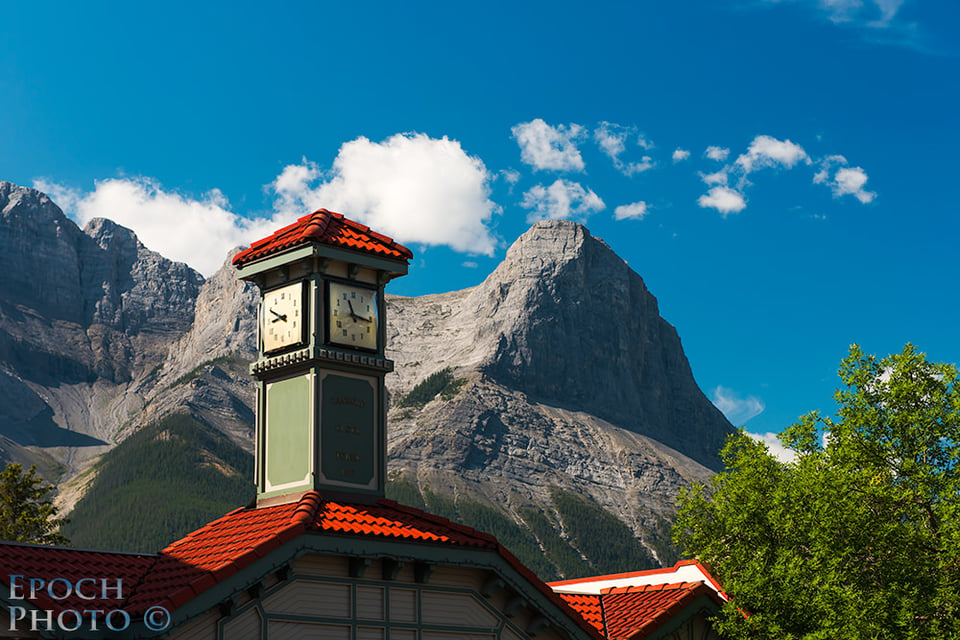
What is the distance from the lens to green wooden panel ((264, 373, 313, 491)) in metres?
20.0

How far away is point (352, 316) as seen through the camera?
20.8 meters

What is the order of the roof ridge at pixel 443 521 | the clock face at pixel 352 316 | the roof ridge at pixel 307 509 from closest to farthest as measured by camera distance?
1. the roof ridge at pixel 307 509
2. the roof ridge at pixel 443 521
3. the clock face at pixel 352 316

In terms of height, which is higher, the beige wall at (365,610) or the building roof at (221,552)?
the building roof at (221,552)

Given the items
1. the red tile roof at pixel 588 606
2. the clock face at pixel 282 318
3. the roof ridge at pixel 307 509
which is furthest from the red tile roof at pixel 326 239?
the red tile roof at pixel 588 606

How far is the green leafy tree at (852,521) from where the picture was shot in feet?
86.8

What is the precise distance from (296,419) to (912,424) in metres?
18.9

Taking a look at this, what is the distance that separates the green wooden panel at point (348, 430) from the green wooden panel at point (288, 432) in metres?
0.31

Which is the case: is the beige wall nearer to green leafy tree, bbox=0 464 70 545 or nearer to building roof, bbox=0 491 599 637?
building roof, bbox=0 491 599 637

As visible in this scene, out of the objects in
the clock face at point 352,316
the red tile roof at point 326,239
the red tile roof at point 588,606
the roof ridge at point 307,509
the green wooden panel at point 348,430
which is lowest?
the red tile roof at point 588,606

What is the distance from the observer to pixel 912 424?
31.4m

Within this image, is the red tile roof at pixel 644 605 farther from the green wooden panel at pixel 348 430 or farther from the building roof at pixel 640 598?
the green wooden panel at pixel 348 430

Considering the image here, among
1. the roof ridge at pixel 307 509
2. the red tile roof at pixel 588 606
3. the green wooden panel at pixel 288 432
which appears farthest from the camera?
the red tile roof at pixel 588 606

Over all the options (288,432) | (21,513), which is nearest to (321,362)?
(288,432)

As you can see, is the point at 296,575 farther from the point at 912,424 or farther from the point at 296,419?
the point at 912,424
